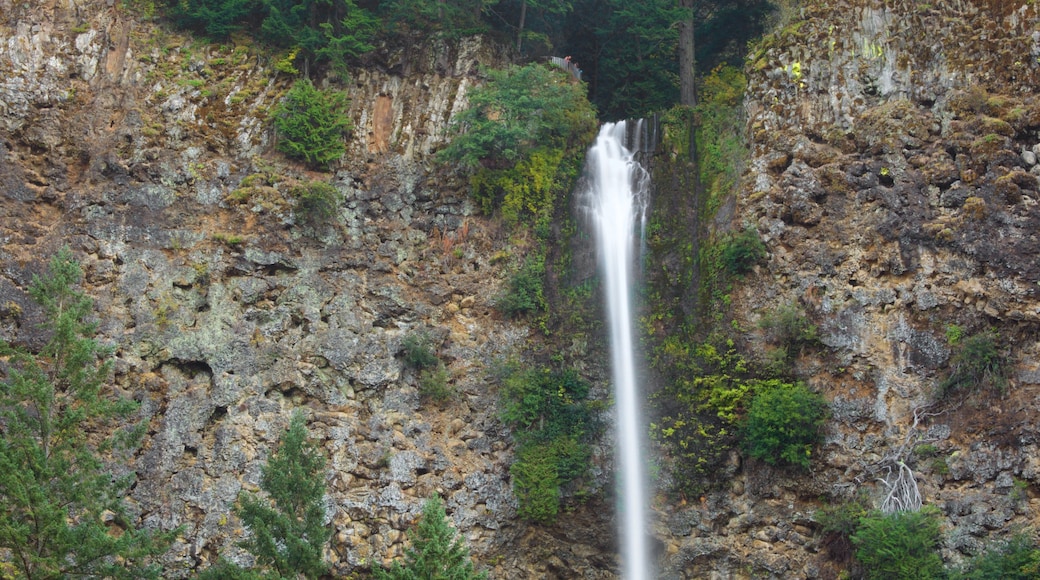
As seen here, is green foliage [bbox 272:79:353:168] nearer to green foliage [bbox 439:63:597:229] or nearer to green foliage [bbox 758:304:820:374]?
green foliage [bbox 439:63:597:229]

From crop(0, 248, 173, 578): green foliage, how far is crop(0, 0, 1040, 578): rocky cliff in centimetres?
296

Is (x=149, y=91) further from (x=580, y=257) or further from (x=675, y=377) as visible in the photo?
(x=675, y=377)

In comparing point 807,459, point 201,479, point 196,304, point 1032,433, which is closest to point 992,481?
point 1032,433

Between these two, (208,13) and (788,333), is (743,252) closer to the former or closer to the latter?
(788,333)

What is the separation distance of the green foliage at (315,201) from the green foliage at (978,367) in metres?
15.5

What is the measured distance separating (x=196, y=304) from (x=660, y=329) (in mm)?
A: 11707

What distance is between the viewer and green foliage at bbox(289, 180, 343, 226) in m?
24.4

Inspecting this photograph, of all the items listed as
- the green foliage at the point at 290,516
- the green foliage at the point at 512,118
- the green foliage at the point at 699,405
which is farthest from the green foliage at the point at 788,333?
the green foliage at the point at 290,516

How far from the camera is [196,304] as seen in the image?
22.8m

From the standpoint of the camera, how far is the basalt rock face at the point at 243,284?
843 inches

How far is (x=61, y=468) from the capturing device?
16.9 m

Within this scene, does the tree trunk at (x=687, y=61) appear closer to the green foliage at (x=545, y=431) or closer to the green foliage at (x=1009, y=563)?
the green foliage at (x=545, y=431)

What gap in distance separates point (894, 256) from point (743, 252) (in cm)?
351

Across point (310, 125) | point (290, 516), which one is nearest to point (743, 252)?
point (310, 125)
